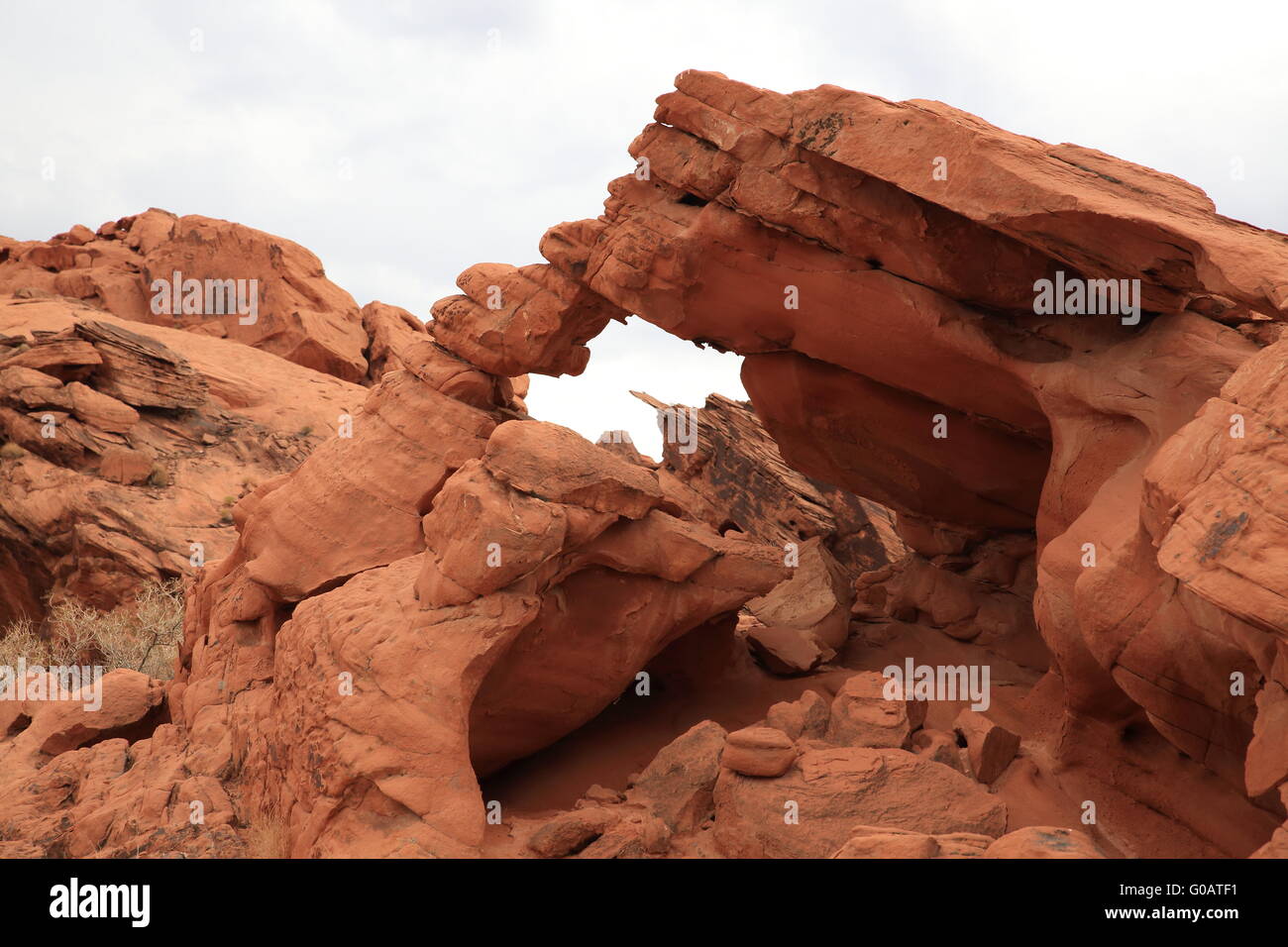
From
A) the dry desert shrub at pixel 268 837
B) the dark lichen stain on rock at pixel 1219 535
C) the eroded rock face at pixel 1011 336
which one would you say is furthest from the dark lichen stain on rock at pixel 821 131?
the dry desert shrub at pixel 268 837

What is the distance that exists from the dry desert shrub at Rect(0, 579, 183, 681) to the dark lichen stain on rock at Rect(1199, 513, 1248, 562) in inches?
587

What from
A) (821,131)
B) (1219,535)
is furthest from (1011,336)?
(1219,535)

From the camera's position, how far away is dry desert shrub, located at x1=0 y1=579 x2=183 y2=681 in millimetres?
16859

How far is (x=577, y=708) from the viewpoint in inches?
404

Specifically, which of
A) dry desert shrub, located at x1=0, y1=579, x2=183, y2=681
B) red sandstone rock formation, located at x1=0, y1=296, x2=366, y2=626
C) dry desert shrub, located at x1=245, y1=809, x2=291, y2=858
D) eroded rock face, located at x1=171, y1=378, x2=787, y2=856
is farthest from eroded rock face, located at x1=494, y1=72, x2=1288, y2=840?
red sandstone rock formation, located at x1=0, y1=296, x2=366, y2=626

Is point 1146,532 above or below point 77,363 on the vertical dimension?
below

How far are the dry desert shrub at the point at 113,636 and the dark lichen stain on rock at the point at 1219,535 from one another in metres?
14.9

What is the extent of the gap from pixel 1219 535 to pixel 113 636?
16472 mm

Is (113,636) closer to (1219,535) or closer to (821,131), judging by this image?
(821,131)

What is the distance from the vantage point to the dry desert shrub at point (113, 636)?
664 inches
